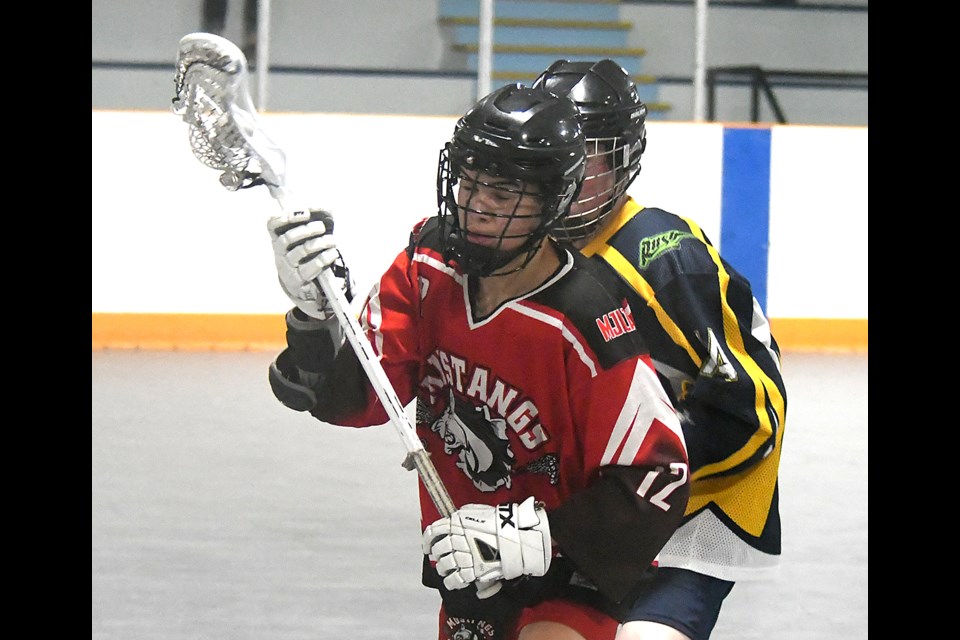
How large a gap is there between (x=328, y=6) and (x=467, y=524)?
7.36 meters

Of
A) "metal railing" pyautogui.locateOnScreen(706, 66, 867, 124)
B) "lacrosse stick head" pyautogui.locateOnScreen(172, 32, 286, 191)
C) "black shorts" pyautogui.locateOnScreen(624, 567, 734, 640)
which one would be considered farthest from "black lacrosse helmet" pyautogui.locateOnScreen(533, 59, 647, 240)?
"metal railing" pyautogui.locateOnScreen(706, 66, 867, 124)

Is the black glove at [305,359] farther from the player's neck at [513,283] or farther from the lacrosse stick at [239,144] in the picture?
the player's neck at [513,283]

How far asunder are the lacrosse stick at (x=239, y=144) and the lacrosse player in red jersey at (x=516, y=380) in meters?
0.06

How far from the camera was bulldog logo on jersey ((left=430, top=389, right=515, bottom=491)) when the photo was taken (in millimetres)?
2037

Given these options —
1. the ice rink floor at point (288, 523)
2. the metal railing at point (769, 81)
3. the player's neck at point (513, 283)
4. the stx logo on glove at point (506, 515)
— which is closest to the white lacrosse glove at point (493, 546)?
→ the stx logo on glove at point (506, 515)

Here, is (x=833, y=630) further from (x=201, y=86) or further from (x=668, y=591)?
(x=201, y=86)

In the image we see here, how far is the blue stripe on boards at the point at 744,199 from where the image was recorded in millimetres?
7016

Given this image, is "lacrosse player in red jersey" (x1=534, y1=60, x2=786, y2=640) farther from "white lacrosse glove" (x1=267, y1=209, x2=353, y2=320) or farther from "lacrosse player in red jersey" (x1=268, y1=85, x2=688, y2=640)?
"white lacrosse glove" (x1=267, y1=209, x2=353, y2=320)

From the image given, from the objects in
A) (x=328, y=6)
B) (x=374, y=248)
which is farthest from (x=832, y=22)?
(x=374, y=248)

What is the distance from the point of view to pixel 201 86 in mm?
1909

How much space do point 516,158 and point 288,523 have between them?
244 cm

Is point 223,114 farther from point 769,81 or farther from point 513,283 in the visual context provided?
point 769,81

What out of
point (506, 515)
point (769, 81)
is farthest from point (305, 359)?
point (769, 81)

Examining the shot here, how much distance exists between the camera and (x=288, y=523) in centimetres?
407
